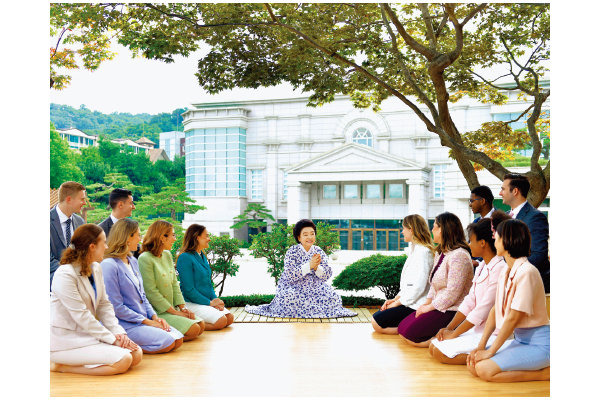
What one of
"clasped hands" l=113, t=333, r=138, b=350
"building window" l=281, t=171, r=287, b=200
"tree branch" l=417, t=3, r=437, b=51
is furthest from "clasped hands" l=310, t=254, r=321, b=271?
"building window" l=281, t=171, r=287, b=200

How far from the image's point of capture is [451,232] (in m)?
5.09

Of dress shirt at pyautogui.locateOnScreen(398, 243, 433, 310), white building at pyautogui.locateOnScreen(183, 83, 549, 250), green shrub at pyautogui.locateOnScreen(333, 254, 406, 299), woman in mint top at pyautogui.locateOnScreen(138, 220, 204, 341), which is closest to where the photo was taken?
woman in mint top at pyautogui.locateOnScreen(138, 220, 204, 341)

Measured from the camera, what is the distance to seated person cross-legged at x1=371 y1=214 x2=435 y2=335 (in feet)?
18.5

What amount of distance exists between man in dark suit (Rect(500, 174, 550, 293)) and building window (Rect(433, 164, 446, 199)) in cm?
2376

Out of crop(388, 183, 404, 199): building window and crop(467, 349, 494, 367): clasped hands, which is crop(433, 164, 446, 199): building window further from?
crop(467, 349, 494, 367): clasped hands

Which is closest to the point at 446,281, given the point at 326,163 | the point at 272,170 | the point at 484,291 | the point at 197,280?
the point at 484,291

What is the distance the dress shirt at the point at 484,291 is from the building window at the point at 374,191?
24069 millimetres

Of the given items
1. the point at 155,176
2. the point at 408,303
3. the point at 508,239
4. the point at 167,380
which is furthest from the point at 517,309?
the point at 155,176

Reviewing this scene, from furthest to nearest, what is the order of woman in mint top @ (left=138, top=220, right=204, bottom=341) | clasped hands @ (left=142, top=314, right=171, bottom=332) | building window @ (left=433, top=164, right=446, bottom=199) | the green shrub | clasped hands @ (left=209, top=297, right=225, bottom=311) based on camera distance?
building window @ (left=433, top=164, right=446, bottom=199), the green shrub, clasped hands @ (left=209, top=297, right=225, bottom=311), woman in mint top @ (left=138, top=220, right=204, bottom=341), clasped hands @ (left=142, top=314, right=171, bottom=332)

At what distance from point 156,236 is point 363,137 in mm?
25064

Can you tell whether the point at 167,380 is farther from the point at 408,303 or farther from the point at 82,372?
the point at 408,303

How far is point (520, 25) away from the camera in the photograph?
797 cm

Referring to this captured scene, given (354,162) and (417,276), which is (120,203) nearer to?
(417,276)

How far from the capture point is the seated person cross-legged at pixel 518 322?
3768 millimetres
